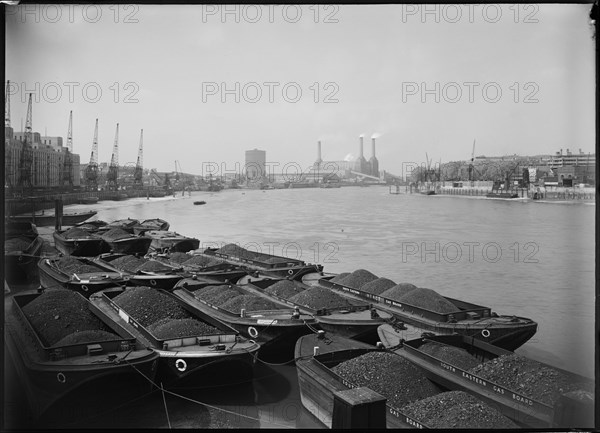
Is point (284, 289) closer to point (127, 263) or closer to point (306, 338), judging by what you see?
point (306, 338)

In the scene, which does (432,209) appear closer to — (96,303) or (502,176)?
(502,176)

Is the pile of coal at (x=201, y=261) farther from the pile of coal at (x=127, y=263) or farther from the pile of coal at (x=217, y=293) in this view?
the pile of coal at (x=217, y=293)

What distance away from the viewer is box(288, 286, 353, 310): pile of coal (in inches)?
242

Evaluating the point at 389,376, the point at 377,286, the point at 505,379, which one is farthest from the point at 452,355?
the point at 377,286

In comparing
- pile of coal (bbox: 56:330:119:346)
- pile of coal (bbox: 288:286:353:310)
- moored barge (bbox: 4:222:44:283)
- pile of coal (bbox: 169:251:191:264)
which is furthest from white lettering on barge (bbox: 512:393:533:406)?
moored barge (bbox: 4:222:44:283)

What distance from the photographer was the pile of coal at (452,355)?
4.53 metres

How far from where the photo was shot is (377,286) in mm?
6902

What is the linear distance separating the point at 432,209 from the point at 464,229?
15.2ft

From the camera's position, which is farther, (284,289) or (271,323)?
(284,289)

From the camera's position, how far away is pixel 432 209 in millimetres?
18891

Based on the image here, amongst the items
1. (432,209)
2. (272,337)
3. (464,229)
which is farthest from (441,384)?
(432,209)

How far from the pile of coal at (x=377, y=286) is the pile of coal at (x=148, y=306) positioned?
2365 mm

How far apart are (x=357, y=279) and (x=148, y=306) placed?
291cm

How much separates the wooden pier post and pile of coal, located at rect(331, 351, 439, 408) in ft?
3.82
